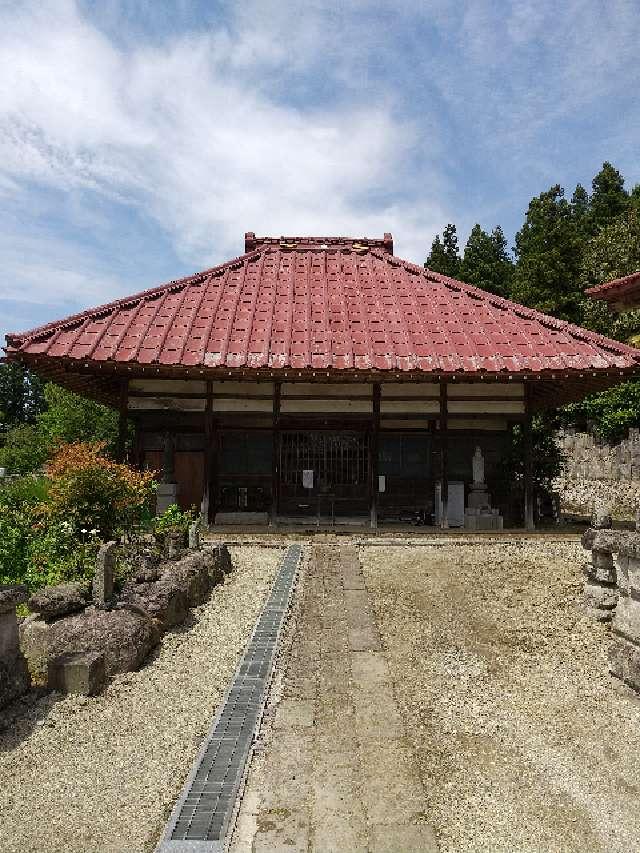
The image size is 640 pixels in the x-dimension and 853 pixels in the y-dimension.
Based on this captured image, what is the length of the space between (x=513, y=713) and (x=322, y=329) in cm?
825

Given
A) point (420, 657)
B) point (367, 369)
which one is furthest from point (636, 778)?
point (367, 369)

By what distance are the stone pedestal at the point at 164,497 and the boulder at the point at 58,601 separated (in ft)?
17.4

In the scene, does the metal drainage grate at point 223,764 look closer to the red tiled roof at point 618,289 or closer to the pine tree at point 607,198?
the red tiled roof at point 618,289

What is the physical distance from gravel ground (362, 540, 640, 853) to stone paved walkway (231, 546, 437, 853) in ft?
0.48

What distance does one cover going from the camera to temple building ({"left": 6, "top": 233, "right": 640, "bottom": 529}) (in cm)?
980

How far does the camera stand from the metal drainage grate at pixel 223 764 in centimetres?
254

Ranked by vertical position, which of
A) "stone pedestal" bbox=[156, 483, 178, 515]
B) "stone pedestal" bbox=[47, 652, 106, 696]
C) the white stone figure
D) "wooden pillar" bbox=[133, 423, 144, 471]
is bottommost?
"stone pedestal" bbox=[47, 652, 106, 696]

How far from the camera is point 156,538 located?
25.5ft

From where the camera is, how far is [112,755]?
325 cm

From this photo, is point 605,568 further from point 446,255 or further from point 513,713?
point 446,255

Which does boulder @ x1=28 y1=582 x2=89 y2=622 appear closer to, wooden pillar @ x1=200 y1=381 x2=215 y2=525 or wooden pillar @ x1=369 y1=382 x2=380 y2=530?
wooden pillar @ x1=200 y1=381 x2=215 y2=525

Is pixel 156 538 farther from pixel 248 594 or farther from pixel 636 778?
pixel 636 778

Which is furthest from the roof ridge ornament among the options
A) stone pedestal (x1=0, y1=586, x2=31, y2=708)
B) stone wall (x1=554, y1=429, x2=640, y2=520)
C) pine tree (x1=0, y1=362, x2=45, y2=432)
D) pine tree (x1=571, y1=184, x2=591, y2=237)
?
pine tree (x1=0, y1=362, x2=45, y2=432)

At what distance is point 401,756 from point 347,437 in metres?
8.89
